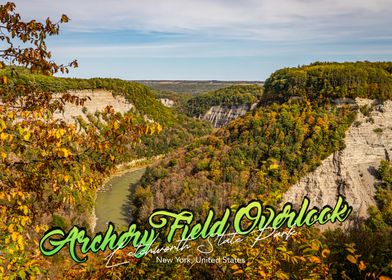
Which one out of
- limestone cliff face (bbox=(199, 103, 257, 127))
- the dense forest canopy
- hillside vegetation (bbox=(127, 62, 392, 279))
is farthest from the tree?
limestone cliff face (bbox=(199, 103, 257, 127))

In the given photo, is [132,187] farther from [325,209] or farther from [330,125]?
[325,209]

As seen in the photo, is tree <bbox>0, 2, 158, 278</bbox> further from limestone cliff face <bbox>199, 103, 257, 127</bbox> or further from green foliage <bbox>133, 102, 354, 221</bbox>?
limestone cliff face <bbox>199, 103, 257, 127</bbox>

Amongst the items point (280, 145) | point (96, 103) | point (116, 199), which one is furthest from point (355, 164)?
point (96, 103)

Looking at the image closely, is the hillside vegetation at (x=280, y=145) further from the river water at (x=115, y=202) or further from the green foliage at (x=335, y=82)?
the river water at (x=115, y=202)

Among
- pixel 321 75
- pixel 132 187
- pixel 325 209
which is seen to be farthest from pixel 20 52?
pixel 132 187

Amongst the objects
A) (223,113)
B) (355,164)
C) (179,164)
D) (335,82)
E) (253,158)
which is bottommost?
(179,164)

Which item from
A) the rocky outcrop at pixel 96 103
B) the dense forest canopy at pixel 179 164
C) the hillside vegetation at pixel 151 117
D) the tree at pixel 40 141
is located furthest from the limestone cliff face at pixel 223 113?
the tree at pixel 40 141

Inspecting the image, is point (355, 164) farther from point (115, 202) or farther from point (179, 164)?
point (115, 202)

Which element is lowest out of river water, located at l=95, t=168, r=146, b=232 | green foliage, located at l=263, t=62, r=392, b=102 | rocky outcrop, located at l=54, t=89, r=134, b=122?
river water, located at l=95, t=168, r=146, b=232
